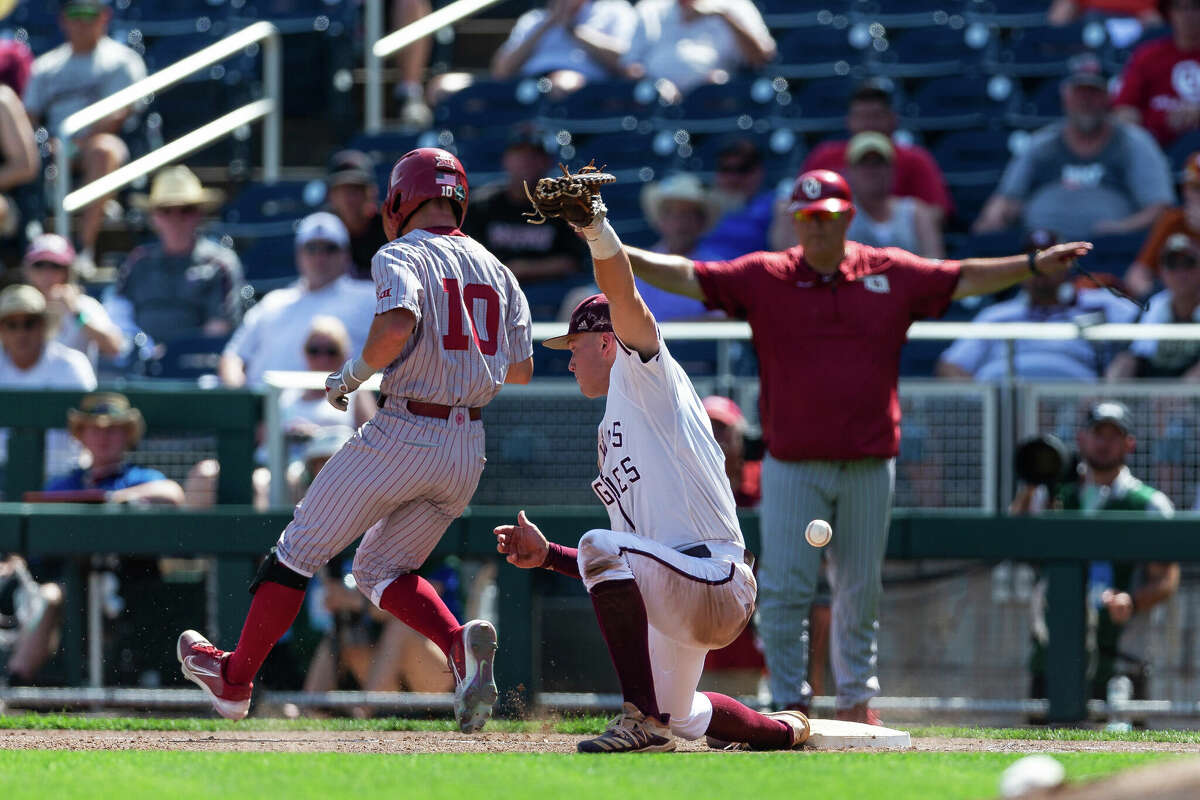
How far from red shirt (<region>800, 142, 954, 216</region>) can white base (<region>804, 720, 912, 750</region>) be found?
4.93 m

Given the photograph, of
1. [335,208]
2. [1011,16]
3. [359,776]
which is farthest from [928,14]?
[359,776]

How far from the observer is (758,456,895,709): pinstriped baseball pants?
675 cm

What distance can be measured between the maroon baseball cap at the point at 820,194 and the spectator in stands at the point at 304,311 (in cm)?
311

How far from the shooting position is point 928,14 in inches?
482

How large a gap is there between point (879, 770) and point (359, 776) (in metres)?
1.33

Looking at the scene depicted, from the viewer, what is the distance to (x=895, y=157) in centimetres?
1023

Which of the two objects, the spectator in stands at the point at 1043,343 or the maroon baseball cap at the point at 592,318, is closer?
the maroon baseball cap at the point at 592,318

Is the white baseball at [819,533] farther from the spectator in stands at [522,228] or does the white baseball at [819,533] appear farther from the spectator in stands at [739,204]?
the spectator in stands at [522,228]

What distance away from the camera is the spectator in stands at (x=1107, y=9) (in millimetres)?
11875

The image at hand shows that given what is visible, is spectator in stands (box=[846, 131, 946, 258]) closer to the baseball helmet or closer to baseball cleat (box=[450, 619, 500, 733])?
the baseball helmet

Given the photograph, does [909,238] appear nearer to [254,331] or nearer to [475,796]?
[254,331]

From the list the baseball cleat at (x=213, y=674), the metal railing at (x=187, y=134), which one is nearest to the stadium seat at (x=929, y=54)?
the metal railing at (x=187, y=134)

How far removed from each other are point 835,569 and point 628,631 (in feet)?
6.45

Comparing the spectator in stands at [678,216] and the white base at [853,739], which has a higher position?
the spectator in stands at [678,216]
